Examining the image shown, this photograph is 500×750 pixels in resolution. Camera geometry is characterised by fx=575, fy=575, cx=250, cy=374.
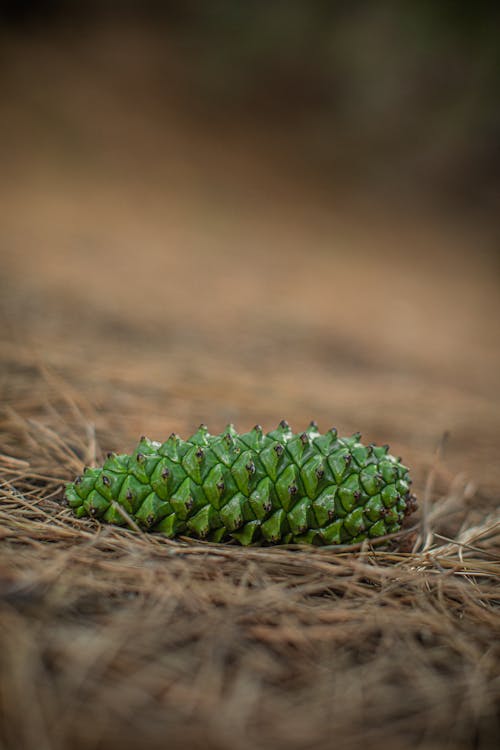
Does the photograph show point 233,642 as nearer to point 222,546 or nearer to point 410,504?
point 222,546

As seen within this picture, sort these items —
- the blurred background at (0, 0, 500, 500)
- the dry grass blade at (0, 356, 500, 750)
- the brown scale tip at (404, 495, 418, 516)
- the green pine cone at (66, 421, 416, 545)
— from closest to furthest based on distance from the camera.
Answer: the dry grass blade at (0, 356, 500, 750)
the green pine cone at (66, 421, 416, 545)
the brown scale tip at (404, 495, 418, 516)
the blurred background at (0, 0, 500, 500)

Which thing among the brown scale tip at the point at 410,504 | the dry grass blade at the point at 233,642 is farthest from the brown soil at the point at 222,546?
the brown scale tip at the point at 410,504

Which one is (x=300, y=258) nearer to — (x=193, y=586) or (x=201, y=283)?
(x=201, y=283)

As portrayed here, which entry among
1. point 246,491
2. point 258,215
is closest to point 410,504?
point 246,491

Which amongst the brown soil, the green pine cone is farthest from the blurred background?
the green pine cone

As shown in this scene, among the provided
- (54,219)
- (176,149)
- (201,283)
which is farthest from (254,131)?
(201,283)

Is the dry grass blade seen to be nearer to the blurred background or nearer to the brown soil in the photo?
the brown soil
